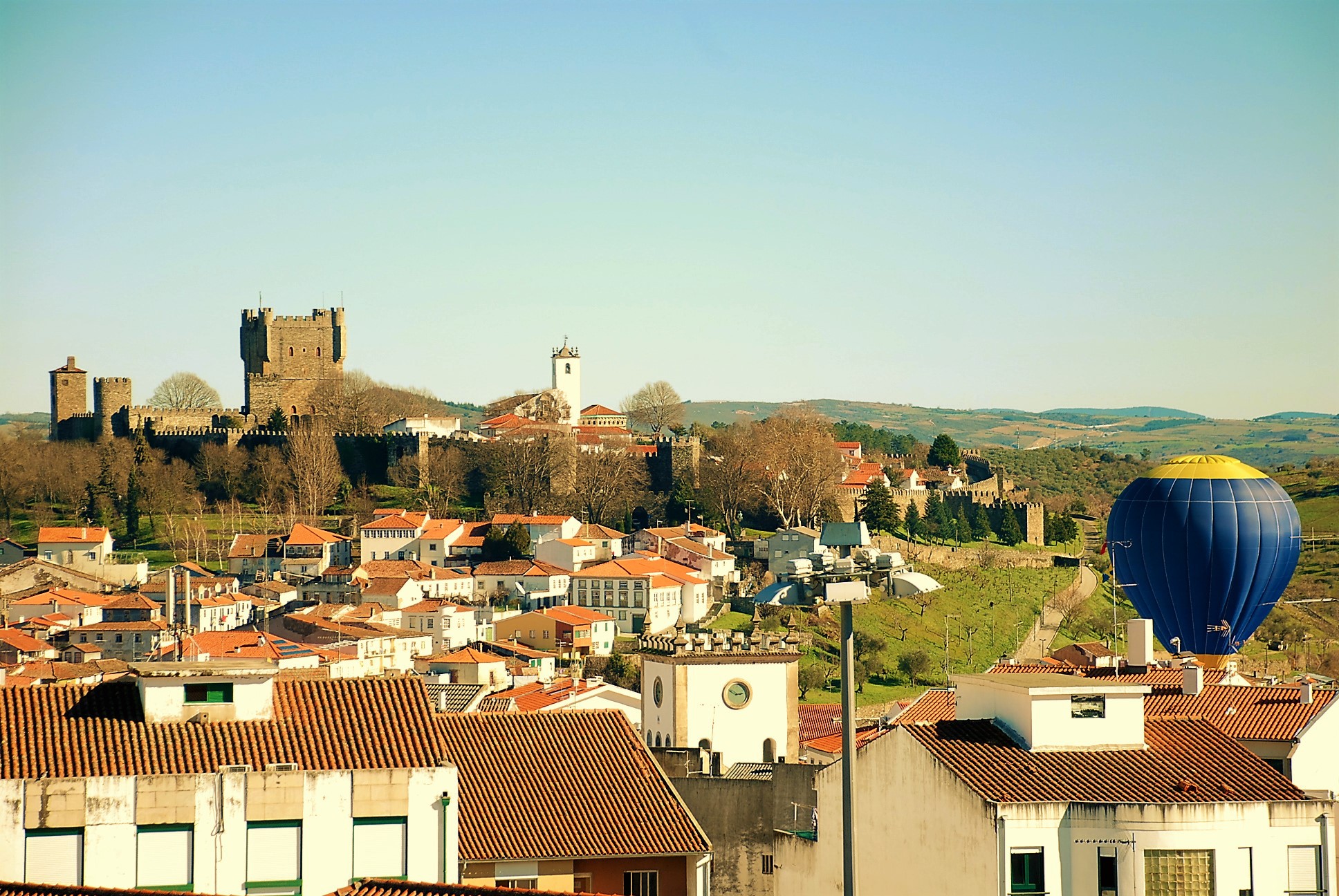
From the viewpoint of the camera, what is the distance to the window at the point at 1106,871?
12.8m

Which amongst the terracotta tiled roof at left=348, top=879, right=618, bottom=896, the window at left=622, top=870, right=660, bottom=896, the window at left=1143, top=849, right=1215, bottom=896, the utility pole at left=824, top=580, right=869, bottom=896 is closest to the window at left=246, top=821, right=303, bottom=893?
the terracotta tiled roof at left=348, top=879, right=618, bottom=896

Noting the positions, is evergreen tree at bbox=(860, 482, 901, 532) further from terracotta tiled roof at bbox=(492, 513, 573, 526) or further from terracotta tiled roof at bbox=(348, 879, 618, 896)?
terracotta tiled roof at bbox=(348, 879, 618, 896)

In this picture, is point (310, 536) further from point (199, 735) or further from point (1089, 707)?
point (1089, 707)

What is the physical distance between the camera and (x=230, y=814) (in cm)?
1216

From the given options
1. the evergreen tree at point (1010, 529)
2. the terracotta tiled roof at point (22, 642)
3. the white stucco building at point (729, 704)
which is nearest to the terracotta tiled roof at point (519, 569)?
the terracotta tiled roof at point (22, 642)

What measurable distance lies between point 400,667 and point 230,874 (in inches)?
1396

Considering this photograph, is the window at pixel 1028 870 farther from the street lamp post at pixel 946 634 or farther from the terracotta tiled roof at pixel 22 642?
the terracotta tiled roof at pixel 22 642

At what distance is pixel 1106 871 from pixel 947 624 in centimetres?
4294

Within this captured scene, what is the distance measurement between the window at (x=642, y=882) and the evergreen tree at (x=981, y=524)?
60.1 meters

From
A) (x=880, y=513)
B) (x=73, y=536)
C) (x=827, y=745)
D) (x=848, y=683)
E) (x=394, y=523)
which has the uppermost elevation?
(x=848, y=683)

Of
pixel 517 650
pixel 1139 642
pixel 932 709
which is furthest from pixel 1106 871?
pixel 517 650

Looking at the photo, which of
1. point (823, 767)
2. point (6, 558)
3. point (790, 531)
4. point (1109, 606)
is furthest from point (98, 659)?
point (823, 767)

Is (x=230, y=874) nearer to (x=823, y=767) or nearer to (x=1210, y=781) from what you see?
(x=823, y=767)

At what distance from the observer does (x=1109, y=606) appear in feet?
198
